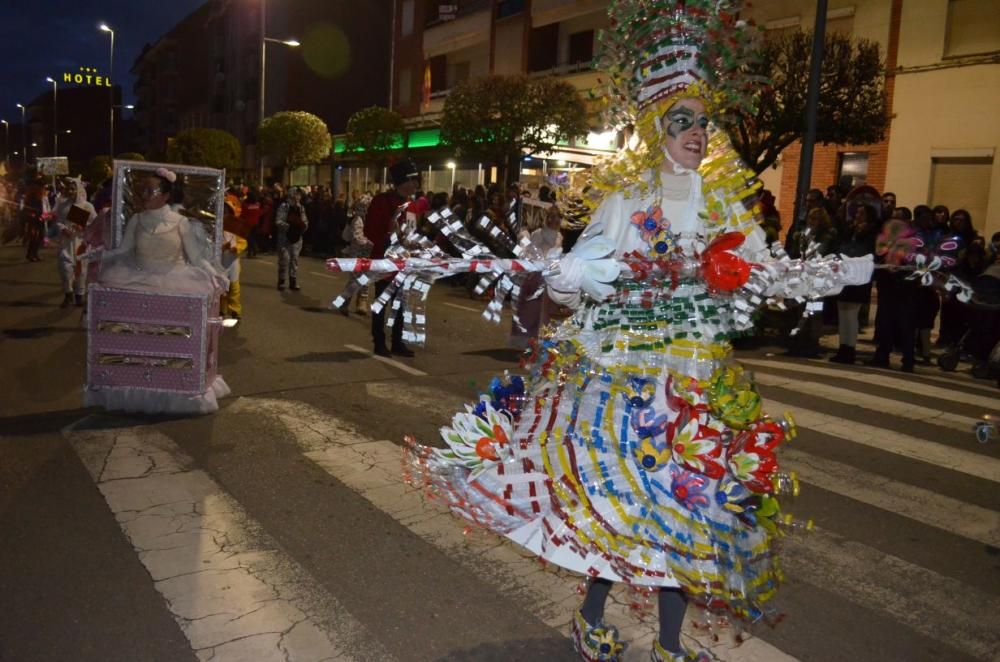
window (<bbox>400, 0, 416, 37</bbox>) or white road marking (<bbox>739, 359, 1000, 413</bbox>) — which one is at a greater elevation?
window (<bbox>400, 0, 416, 37</bbox>)

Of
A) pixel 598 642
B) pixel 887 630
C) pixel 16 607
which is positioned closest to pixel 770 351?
pixel 887 630

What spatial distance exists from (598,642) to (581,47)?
27395mm

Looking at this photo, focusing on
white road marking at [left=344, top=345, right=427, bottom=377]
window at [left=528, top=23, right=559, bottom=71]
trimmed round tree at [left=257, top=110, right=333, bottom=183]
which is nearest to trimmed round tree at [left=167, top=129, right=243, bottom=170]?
trimmed round tree at [left=257, top=110, right=333, bottom=183]

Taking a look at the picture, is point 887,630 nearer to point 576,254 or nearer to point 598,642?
point 598,642

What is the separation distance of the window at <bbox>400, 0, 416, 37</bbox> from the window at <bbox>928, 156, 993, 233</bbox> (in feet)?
83.5

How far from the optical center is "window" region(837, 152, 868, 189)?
755 inches

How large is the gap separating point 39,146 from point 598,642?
410 feet

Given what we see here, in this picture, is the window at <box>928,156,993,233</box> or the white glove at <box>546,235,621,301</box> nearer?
the white glove at <box>546,235,621,301</box>

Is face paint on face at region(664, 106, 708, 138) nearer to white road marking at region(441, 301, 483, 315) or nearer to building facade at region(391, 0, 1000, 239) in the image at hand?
white road marking at region(441, 301, 483, 315)

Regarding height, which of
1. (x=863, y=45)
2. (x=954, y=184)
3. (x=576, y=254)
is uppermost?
(x=863, y=45)

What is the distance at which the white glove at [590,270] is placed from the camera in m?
2.79

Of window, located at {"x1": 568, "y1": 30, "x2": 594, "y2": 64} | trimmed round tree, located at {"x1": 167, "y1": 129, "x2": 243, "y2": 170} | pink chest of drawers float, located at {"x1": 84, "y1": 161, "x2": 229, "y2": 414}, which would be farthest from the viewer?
trimmed round tree, located at {"x1": 167, "y1": 129, "x2": 243, "y2": 170}

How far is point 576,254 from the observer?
283 centimetres

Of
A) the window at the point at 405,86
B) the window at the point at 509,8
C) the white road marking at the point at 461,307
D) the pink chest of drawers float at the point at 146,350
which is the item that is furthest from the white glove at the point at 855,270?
the window at the point at 405,86
